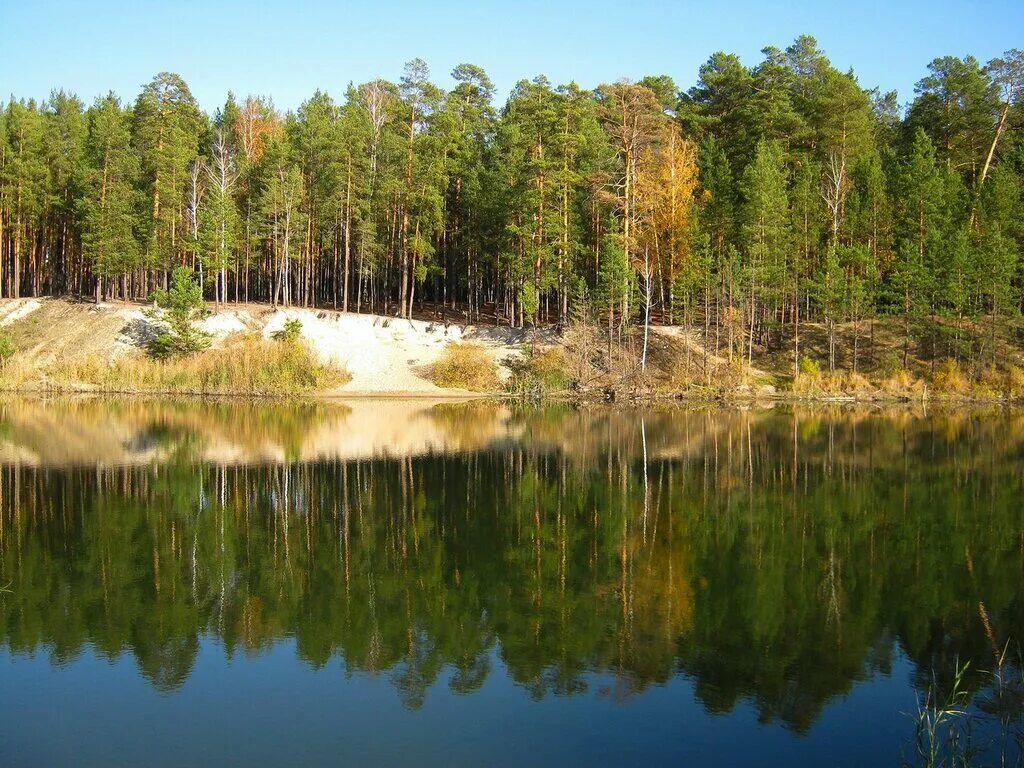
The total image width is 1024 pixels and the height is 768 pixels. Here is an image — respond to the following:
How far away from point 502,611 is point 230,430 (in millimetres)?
25801

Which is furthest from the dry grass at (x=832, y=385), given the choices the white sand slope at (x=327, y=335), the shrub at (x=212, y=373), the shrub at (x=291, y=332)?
the shrub at (x=291, y=332)

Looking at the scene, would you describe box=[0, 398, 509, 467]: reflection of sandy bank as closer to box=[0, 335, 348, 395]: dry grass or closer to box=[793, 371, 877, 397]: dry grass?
box=[0, 335, 348, 395]: dry grass

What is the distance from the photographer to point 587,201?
63.7 meters

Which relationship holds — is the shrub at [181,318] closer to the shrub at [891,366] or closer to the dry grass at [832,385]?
the dry grass at [832,385]

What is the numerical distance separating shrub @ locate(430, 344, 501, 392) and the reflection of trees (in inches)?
1135

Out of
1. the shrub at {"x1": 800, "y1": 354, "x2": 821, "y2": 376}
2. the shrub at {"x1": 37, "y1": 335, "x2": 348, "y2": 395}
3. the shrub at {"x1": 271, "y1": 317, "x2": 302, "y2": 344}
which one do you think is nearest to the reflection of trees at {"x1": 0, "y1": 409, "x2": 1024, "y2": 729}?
the shrub at {"x1": 800, "y1": 354, "x2": 821, "y2": 376}

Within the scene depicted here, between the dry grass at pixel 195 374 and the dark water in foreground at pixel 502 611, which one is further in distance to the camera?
the dry grass at pixel 195 374

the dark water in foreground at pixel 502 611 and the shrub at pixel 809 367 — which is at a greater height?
the shrub at pixel 809 367

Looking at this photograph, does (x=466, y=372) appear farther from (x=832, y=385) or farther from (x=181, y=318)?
(x=832, y=385)

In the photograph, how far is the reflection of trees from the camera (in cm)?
1235

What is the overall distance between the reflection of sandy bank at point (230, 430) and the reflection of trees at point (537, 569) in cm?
280

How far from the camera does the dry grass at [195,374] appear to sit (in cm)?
5581

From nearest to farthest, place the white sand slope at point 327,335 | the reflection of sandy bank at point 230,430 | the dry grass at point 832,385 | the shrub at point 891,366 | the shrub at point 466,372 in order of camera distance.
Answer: the reflection of sandy bank at point 230,430 → the dry grass at point 832,385 → the shrub at point 891,366 → the shrub at point 466,372 → the white sand slope at point 327,335

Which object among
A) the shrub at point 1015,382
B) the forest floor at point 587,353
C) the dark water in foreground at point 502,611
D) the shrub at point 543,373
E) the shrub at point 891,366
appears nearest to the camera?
the dark water in foreground at point 502,611
